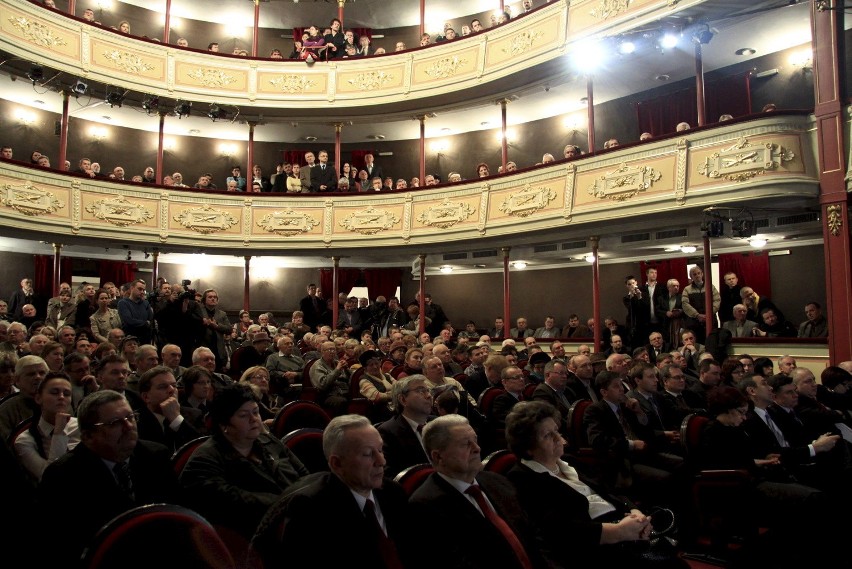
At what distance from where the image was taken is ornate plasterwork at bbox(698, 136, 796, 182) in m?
7.73

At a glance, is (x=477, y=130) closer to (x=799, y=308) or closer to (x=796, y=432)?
(x=799, y=308)

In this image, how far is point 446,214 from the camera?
11.5 meters

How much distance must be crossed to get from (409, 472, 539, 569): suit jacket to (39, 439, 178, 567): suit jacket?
0.95 metres

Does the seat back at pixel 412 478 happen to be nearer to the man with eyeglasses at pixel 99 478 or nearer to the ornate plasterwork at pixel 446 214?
the man with eyeglasses at pixel 99 478

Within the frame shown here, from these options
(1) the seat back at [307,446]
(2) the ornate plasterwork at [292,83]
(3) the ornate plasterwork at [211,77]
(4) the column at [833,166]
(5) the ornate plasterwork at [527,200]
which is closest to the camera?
(1) the seat back at [307,446]

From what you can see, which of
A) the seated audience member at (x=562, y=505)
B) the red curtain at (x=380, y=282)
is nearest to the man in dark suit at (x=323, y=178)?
the red curtain at (x=380, y=282)

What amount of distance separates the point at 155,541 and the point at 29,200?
10161 millimetres

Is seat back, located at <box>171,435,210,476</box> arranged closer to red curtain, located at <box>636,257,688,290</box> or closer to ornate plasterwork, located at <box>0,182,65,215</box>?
ornate plasterwork, located at <box>0,182,65,215</box>

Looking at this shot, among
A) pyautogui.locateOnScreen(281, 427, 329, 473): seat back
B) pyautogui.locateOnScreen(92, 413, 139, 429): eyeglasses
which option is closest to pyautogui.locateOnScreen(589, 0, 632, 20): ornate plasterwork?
pyautogui.locateOnScreen(281, 427, 329, 473): seat back

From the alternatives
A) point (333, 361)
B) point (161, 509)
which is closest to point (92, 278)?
point (333, 361)

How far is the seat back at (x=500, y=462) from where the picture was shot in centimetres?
280

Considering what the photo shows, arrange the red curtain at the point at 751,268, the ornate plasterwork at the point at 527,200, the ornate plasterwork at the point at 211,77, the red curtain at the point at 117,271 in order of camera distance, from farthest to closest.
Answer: the red curtain at the point at 117,271 → the ornate plasterwork at the point at 211,77 → the red curtain at the point at 751,268 → the ornate plasterwork at the point at 527,200

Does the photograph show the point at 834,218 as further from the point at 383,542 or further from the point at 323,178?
the point at 323,178

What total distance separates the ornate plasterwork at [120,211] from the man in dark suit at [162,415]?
8.86 meters
